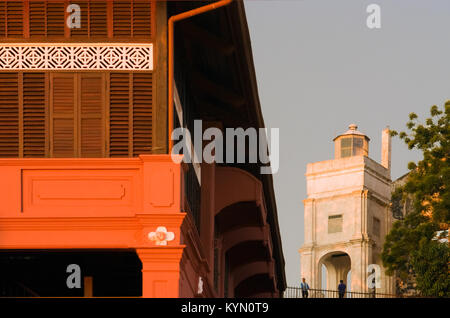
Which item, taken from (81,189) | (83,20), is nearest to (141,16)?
(83,20)

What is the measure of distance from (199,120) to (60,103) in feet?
21.6

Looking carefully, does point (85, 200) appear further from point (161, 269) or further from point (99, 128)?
point (161, 269)

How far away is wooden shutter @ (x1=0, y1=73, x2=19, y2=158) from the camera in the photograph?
21.2 m

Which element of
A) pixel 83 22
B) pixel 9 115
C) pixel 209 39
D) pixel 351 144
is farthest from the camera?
pixel 351 144

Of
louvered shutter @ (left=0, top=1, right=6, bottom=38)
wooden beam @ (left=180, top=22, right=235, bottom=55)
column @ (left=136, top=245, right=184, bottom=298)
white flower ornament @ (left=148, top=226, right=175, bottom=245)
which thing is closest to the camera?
column @ (left=136, top=245, right=184, bottom=298)

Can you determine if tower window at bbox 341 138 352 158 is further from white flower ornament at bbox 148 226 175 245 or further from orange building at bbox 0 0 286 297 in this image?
white flower ornament at bbox 148 226 175 245

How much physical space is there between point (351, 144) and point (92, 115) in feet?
317

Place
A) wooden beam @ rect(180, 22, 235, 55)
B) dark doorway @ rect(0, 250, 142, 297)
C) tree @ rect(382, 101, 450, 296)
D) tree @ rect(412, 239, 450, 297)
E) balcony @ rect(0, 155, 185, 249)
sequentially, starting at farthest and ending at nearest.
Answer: tree @ rect(382, 101, 450, 296) < tree @ rect(412, 239, 450, 297) < wooden beam @ rect(180, 22, 235, 55) < dark doorway @ rect(0, 250, 142, 297) < balcony @ rect(0, 155, 185, 249)

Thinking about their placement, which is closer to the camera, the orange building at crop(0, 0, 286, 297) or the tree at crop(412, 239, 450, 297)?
the orange building at crop(0, 0, 286, 297)

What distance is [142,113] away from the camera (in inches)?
836

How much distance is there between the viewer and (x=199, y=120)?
90.2ft

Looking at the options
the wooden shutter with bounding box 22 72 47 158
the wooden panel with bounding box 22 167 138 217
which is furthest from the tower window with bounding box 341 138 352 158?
the wooden panel with bounding box 22 167 138 217

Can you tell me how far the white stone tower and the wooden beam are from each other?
85.7 m
